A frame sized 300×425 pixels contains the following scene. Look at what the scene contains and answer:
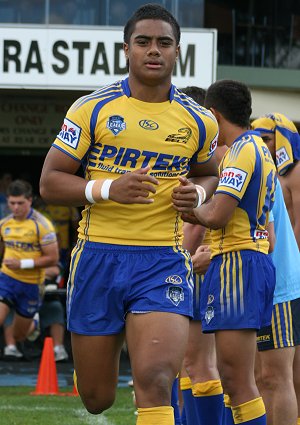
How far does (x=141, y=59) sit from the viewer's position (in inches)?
224

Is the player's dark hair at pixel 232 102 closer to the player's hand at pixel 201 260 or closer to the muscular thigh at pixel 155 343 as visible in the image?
the player's hand at pixel 201 260

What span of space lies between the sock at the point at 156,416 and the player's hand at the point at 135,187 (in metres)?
0.99

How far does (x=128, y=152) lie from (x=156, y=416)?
133 cm

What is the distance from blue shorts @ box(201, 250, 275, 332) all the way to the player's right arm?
114 cm

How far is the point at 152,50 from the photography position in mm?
5648

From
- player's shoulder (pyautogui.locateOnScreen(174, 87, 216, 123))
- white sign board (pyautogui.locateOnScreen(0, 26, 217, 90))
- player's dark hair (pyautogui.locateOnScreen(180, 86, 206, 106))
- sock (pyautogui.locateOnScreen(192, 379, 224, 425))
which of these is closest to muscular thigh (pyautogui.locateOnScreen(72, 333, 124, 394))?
player's shoulder (pyautogui.locateOnScreen(174, 87, 216, 123))

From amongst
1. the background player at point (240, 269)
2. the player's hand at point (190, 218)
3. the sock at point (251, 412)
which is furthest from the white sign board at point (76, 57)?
the sock at point (251, 412)

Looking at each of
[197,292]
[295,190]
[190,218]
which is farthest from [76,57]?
[190,218]

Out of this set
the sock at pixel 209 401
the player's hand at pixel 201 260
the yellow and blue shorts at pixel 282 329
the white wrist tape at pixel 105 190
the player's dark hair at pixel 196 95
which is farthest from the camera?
the player's dark hair at pixel 196 95

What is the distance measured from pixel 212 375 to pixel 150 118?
2.36m

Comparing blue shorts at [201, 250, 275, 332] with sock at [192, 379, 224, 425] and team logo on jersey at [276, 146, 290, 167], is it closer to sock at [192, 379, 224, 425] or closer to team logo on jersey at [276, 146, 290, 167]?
sock at [192, 379, 224, 425]

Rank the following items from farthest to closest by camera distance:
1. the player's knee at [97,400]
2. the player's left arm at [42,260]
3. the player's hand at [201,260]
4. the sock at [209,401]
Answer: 1. the player's left arm at [42,260]
2. the sock at [209,401]
3. the player's hand at [201,260]
4. the player's knee at [97,400]

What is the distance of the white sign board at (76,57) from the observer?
1736 centimetres

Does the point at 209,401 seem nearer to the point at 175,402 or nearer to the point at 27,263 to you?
the point at 175,402
